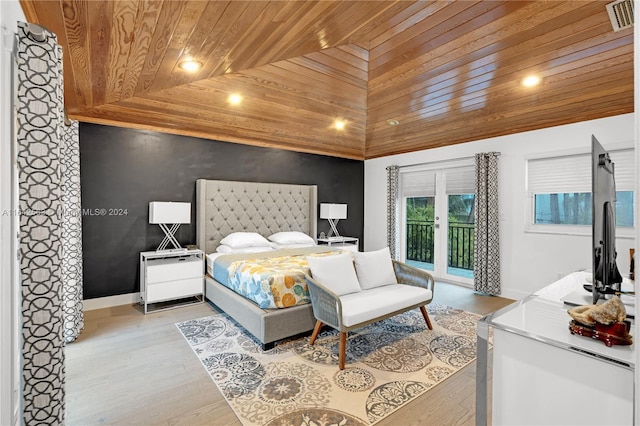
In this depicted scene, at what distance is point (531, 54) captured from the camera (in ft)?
8.47

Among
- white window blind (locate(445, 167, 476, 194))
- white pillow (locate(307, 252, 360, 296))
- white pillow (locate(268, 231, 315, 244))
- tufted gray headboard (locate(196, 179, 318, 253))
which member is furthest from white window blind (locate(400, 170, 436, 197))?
white pillow (locate(307, 252, 360, 296))

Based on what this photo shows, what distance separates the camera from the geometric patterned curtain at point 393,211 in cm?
580

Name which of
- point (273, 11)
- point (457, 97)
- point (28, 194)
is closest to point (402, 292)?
point (457, 97)

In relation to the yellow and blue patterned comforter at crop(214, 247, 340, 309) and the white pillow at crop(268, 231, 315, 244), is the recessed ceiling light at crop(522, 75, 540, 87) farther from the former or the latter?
the white pillow at crop(268, 231, 315, 244)

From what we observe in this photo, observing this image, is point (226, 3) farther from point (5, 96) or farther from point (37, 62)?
point (5, 96)

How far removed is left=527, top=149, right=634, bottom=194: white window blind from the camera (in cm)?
341

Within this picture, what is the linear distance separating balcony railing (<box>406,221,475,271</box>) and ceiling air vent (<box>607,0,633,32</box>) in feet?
10.7

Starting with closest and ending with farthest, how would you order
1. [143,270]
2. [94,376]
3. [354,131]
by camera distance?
[94,376], [143,270], [354,131]

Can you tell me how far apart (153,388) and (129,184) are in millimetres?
2697

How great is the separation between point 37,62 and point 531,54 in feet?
10.9

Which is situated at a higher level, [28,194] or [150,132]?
[150,132]

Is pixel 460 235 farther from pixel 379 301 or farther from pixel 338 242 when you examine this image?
pixel 379 301

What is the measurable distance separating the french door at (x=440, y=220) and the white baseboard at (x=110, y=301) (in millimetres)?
4471

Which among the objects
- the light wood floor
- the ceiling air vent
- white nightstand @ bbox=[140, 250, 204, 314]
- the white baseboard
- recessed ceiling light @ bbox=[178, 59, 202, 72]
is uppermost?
the ceiling air vent
